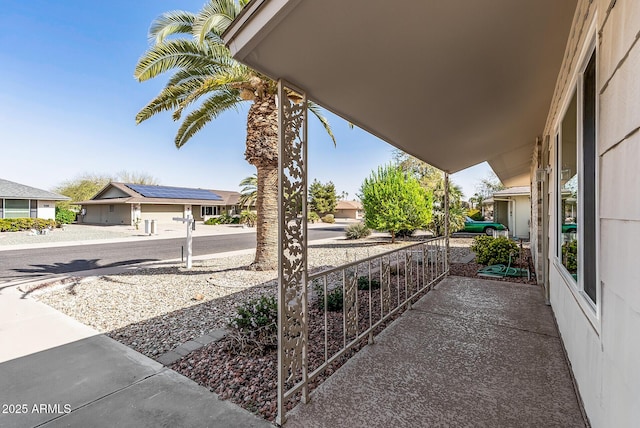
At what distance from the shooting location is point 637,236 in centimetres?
104

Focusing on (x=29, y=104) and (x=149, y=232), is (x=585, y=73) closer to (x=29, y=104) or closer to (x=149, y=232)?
(x=149, y=232)

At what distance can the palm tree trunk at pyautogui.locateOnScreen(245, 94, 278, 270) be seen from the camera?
6.73 metres

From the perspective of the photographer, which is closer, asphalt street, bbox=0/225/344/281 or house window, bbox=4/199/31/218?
asphalt street, bbox=0/225/344/281

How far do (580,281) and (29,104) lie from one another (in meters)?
25.7

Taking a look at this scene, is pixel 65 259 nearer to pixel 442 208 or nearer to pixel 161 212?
pixel 442 208

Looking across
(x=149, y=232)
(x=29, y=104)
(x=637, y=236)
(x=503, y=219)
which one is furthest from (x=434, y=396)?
(x=29, y=104)

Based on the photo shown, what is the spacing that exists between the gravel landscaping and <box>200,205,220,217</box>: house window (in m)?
26.7

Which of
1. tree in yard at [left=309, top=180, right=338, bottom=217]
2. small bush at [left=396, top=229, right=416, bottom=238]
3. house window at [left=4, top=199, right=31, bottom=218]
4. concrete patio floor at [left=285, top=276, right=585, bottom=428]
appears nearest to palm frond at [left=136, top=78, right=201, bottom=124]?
concrete patio floor at [left=285, top=276, right=585, bottom=428]

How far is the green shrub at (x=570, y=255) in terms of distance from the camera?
2.38 m

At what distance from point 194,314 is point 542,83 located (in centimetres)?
516

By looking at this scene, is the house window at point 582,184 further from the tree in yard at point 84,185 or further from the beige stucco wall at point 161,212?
the tree in yard at point 84,185

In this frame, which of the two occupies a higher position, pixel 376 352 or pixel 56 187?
pixel 56 187

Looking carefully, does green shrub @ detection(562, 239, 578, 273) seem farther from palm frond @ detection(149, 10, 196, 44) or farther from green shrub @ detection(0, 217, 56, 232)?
green shrub @ detection(0, 217, 56, 232)

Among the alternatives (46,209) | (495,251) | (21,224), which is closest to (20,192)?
(46,209)
